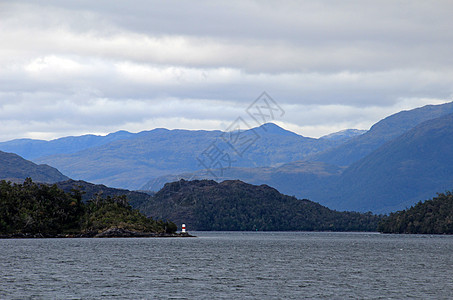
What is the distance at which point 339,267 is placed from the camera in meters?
136

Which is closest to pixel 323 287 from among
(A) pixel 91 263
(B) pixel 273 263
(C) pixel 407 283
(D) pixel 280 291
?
(D) pixel 280 291

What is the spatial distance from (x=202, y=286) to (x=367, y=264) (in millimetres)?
58510

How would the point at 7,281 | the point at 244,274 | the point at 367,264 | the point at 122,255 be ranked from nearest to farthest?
the point at 7,281, the point at 244,274, the point at 367,264, the point at 122,255

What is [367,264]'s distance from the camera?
481ft

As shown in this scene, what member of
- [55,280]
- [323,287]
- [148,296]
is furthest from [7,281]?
[323,287]

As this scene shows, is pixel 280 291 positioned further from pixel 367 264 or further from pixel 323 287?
pixel 367 264

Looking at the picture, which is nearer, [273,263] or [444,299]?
[444,299]

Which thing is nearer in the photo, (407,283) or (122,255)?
(407,283)

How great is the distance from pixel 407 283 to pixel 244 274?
29021mm

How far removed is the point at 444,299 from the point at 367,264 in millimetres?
60537

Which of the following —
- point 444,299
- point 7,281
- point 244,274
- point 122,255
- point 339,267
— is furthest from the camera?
point 122,255

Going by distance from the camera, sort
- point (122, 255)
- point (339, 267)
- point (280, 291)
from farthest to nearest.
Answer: point (122, 255)
point (339, 267)
point (280, 291)

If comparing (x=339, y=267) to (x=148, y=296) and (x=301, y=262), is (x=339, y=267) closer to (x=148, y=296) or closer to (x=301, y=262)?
(x=301, y=262)

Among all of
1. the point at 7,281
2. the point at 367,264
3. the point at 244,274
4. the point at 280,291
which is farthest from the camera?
the point at 367,264
